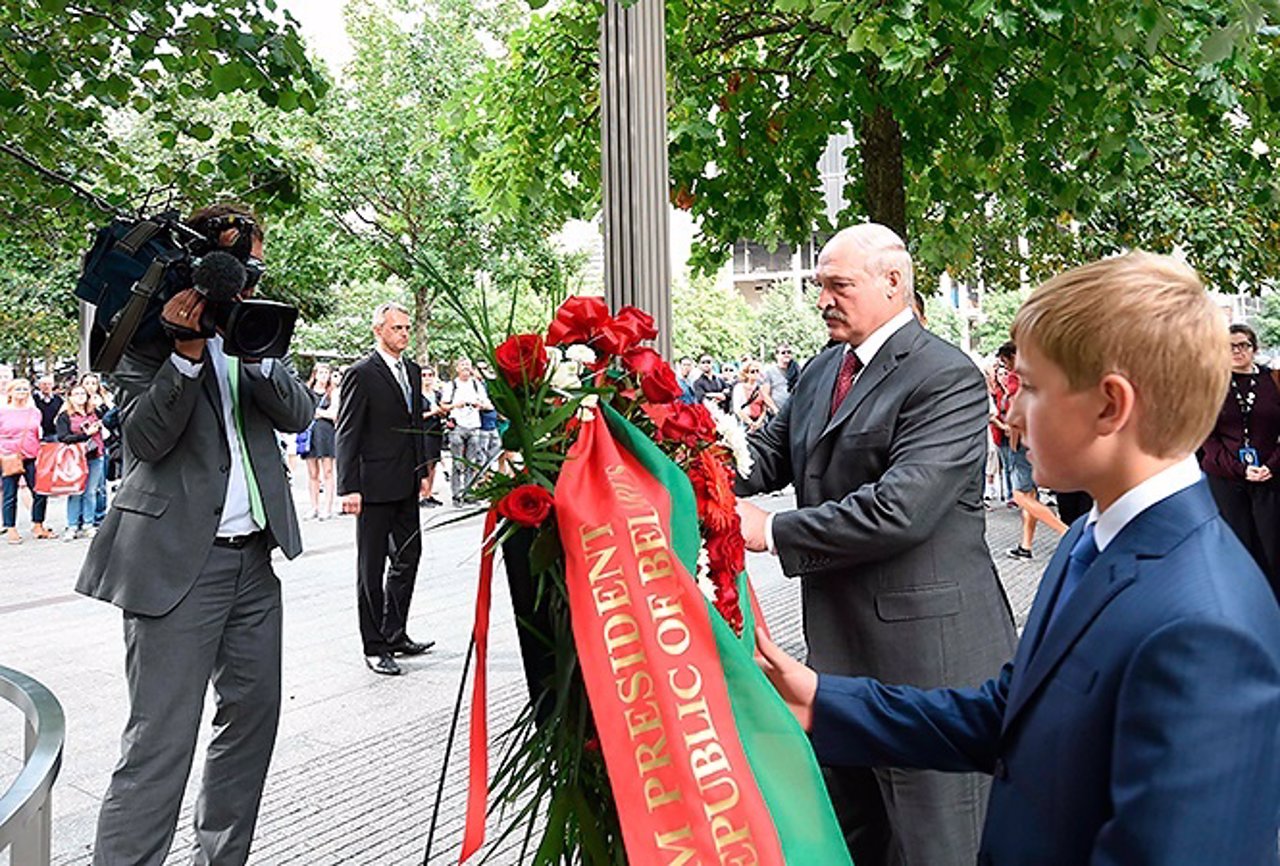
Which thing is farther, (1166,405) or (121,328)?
(121,328)

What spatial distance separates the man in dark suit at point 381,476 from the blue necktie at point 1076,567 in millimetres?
5261

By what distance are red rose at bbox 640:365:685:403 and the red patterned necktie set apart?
1303mm

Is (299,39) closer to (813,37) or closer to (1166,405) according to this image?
(813,37)

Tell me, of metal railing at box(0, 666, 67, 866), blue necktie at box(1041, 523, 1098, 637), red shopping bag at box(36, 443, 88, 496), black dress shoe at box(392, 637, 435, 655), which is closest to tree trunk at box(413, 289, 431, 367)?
red shopping bag at box(36, 443, 88, 496)

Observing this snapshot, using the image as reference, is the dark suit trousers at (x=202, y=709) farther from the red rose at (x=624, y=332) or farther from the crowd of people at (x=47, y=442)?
the crowd of people at (x=47, y=442)

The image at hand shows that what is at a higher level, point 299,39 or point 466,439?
point 299,39

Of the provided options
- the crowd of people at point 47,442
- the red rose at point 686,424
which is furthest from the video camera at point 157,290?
the crowd of people at point 47,442

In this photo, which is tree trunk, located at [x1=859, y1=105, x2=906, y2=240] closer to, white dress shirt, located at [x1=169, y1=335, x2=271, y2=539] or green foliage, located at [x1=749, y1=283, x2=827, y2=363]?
A: white dress shirt, located at [x1=169, y1=335, x2=271, y2=539]

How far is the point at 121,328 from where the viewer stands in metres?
3.03

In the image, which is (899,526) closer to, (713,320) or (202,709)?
(202,709)

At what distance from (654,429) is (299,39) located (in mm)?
3149

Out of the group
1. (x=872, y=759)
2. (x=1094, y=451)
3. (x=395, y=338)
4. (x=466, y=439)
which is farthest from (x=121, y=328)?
(x=466, y=439)

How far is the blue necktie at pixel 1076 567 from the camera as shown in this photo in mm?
1578

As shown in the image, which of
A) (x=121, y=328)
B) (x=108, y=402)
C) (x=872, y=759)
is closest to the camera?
(x=872, y=759)
